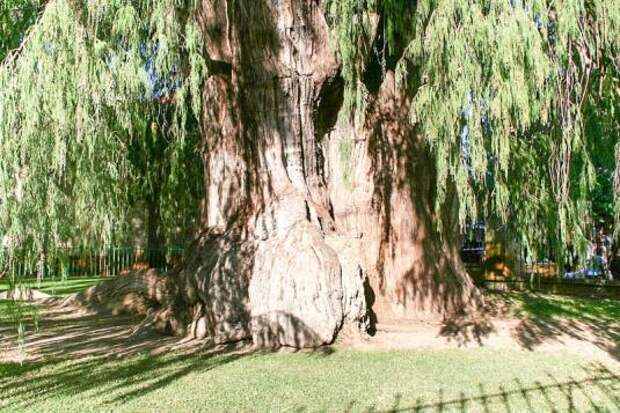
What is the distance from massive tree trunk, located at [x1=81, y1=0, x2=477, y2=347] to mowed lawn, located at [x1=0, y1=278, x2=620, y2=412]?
783mm

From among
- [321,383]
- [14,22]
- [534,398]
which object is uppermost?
[14,22]

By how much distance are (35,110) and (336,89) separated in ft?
16.7

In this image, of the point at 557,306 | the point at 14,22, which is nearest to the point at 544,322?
the point at 557,306

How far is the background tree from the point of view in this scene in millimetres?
6145

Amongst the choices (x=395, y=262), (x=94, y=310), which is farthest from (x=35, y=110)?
(x=94, y=310)

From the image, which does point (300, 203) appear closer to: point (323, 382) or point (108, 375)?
point (323, 382)

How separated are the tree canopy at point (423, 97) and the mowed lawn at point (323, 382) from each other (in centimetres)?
145

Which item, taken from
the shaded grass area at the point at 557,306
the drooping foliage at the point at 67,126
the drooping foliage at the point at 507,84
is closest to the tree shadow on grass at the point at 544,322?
the shaded grass area at the point at 557,306

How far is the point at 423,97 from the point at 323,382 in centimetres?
328

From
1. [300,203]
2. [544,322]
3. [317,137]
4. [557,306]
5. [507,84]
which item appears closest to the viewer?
[507,84]

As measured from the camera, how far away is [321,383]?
6.85 metres

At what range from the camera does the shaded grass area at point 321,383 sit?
6098 mm

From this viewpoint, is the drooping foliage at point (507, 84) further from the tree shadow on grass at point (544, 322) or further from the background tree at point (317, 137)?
the tree shadow on grass at point (544, 322)

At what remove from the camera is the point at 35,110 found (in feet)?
18.6
